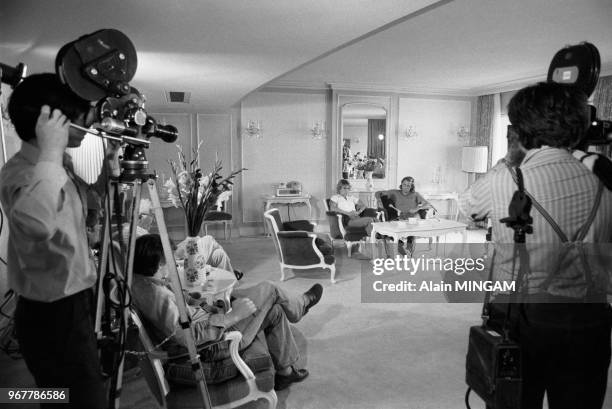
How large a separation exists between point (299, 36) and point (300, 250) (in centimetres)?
250

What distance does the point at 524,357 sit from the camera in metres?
1.18

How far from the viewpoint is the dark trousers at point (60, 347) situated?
116cm

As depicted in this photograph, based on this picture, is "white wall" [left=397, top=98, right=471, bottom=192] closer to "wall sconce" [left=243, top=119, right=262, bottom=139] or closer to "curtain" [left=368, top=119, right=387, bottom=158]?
"curtain" [left=368, top=119, right=387, bottom=158]

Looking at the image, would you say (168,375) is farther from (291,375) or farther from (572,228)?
(572,228)

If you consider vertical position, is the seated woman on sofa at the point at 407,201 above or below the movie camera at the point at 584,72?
below

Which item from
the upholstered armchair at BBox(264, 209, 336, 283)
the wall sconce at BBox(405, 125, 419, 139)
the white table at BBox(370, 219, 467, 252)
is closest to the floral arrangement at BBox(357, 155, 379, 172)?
the wall sconce at BBox(405, 125, 419, 139)

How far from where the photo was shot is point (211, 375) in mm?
2029

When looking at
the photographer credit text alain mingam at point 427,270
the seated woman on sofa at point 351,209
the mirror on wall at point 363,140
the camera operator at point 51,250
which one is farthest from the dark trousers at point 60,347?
the mirror on wall at point 363,140

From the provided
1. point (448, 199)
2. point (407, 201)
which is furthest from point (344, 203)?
point (448, 199)

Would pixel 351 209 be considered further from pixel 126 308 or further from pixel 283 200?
pixel 126 308

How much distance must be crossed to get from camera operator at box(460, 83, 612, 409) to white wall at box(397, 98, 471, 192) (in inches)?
270

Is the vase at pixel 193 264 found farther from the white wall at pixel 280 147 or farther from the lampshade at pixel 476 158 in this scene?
the lampshade at pixel 476 158

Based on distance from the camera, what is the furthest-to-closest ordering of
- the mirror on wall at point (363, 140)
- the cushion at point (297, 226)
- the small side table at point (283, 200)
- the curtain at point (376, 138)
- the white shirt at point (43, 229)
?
the curtain at point (376, 138), the mirror on wall at point (363, 140), the small side table at point (283, 200), the cushion at point (297, 226), the white shirt at point (43, 229)

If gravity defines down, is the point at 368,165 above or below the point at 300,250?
above
